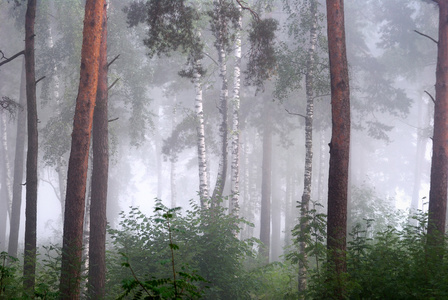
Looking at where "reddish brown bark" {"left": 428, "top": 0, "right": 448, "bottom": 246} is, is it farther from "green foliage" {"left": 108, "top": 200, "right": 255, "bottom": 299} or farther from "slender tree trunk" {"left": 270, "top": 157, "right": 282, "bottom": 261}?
"slender tree trunk" {"left": 270, "top": 157, "right": 282, "bottom": 261}

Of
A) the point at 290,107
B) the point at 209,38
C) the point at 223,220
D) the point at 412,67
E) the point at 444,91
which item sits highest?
the point at 412,67

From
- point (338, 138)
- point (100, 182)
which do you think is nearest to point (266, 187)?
point (100, 182)

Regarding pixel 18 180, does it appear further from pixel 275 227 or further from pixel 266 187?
pixel 275 227

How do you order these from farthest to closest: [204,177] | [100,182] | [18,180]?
Result: [18,180], [204,177], [100,182]

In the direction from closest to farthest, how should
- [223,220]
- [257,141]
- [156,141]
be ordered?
1. [223,220]
2. [257,141]
3. [156,141]

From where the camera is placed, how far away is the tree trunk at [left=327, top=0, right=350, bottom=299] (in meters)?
7.55

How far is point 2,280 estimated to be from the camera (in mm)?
5793

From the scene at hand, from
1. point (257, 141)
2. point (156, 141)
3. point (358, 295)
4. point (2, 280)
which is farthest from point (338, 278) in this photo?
point (156, 141)

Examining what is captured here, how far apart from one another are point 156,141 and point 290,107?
72.2ft

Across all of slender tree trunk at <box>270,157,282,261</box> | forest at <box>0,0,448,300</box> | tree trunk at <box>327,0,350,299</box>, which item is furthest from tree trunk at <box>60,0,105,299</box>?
slender tree trunk at <box>270,157,282,261</box>

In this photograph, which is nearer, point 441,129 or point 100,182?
point 100,182

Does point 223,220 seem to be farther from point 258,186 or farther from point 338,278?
point 258,186

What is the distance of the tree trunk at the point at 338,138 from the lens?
24.8 ft

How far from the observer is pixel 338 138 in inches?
305
